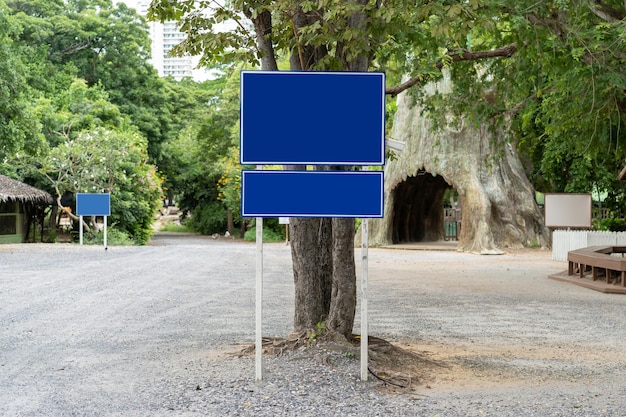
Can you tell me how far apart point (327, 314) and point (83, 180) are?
83.1ft

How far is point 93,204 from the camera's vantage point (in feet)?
93.2

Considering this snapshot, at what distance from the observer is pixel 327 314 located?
805 cm

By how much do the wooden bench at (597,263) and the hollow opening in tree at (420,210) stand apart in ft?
42.2

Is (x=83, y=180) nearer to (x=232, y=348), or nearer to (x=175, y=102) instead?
(x=175, y=102)

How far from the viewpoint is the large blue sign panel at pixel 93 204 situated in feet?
92.7

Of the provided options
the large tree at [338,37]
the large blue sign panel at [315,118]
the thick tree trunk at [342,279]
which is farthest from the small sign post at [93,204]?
the large blue sign panel at [315,118]

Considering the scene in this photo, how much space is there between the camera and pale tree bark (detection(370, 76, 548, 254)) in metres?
28.3

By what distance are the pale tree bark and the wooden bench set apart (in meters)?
9.25

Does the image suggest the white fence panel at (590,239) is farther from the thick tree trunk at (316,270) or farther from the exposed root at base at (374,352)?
the thick tree trunk at (316,270)

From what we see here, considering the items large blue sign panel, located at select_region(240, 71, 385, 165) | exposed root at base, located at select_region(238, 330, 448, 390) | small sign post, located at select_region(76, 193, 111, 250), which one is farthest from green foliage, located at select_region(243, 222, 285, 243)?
large blue sign panel, located at select_region(240, 71, 385, 165)

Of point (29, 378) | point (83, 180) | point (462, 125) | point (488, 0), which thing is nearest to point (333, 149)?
point (29, 378)

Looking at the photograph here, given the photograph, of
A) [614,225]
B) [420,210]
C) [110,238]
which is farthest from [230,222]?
[614,225]

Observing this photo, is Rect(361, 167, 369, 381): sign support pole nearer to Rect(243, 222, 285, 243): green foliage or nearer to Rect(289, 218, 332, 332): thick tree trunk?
Rect(289, 218, 332, 332): thick tree trunk

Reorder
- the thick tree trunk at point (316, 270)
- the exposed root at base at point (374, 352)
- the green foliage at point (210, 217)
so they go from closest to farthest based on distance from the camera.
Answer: the exposed root at base at point (374, 352) < the thick tree trunk at point (316, 270) < the green foliage at point (210, 217)
